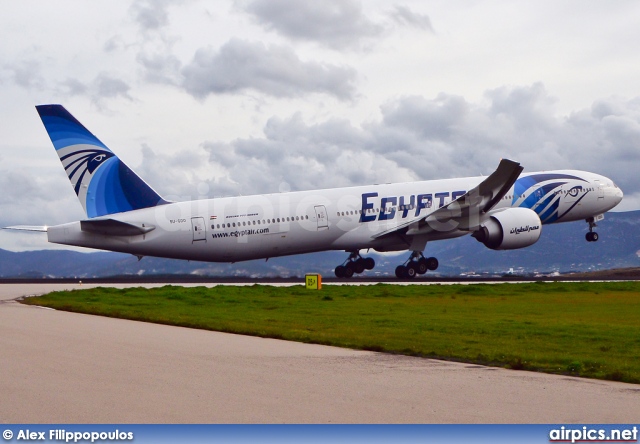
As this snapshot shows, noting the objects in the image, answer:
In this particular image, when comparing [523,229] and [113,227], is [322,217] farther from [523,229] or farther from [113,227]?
[113,227]

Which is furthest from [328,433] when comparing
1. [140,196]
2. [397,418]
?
[140,196]

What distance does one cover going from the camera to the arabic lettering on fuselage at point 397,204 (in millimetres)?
49719

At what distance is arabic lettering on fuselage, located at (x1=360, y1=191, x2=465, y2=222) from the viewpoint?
49719 mm

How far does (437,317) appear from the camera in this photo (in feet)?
83.5

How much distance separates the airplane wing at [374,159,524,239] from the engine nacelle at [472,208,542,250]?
944mm

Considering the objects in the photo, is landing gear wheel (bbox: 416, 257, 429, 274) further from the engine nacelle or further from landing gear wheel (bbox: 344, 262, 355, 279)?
landing gear wheel (bbox: 344, 262, 355, 279)

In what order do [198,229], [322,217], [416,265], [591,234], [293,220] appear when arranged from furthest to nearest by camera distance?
1. [591,234]
2. [416,265]
3. [322,217]
4. [293,220]
5. [198,229]

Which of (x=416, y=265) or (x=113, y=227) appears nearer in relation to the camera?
(x=113, y=227)

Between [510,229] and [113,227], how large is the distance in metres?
23.5

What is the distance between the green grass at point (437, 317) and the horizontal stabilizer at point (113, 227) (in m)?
4.15

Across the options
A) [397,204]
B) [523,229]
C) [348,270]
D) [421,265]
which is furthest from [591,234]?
[348,270]

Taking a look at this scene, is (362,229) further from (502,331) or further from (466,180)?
(502,331)

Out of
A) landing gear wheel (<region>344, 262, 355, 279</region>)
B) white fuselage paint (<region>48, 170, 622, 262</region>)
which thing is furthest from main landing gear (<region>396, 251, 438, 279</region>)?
landing gear wheel (<region>344, 262, 355, 279</region>)

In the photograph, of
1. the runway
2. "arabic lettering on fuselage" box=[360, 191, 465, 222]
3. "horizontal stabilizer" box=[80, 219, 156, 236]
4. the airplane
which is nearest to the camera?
the runway
